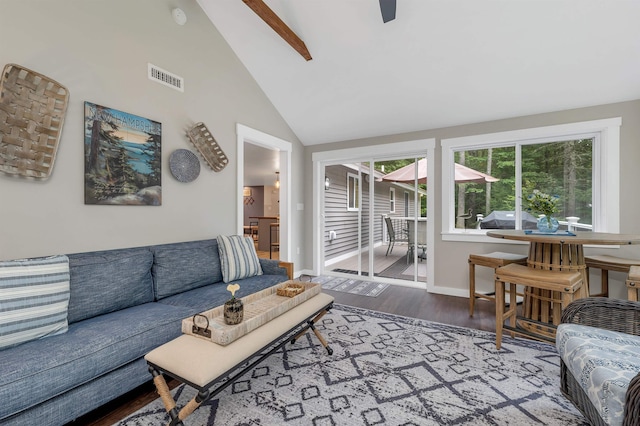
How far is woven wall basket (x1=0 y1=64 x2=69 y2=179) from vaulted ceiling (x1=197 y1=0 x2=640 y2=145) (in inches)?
81.7

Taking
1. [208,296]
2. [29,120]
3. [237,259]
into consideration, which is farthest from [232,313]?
[29,120]

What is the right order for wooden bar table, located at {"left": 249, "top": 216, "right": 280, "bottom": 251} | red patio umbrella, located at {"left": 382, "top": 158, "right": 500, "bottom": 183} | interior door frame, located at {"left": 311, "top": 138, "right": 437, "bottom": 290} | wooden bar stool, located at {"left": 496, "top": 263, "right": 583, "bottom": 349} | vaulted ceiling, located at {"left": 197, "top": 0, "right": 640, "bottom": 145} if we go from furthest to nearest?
1. wooden bar table, located at {"left": 249, "top": 216, "right": 280, "bottom": 251}
2. interior door frame, located at {"left": 311, "top": 138, "right": 437, "bottom": 290}
3. red patio umbrella, located at {"left": 382, "top": 158, "right": 500, "bottom": 183}
4. vaulted ceiling, located at {"left": 197, "top": 0, "right": 640, "bottom": 145}
5. wooden bar stool, located at {"left": 496, "top": 263, "right": 583, "bottom": 349}

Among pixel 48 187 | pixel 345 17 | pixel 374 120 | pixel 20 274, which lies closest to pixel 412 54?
pixel 345 17

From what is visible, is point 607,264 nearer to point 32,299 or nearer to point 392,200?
point 392,200

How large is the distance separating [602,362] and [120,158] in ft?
11.5

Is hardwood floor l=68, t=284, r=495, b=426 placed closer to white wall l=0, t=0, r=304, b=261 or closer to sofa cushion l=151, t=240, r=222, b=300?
sofa cushion l=151, t=240, r=222, b=300

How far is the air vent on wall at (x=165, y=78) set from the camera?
268 centimetres

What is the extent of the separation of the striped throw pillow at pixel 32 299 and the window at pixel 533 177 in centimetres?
414

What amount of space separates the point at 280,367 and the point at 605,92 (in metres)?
4.41

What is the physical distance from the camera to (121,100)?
2.43m

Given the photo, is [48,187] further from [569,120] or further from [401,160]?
[569,120]

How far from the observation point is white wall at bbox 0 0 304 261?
1922mm

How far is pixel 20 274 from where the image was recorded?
1548 mm

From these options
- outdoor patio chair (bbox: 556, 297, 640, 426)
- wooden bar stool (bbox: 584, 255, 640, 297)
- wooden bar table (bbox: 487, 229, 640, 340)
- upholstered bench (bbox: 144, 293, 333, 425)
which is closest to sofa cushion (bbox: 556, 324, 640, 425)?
outdoor patio chair (bbox: 556, 297, 640, 426)
